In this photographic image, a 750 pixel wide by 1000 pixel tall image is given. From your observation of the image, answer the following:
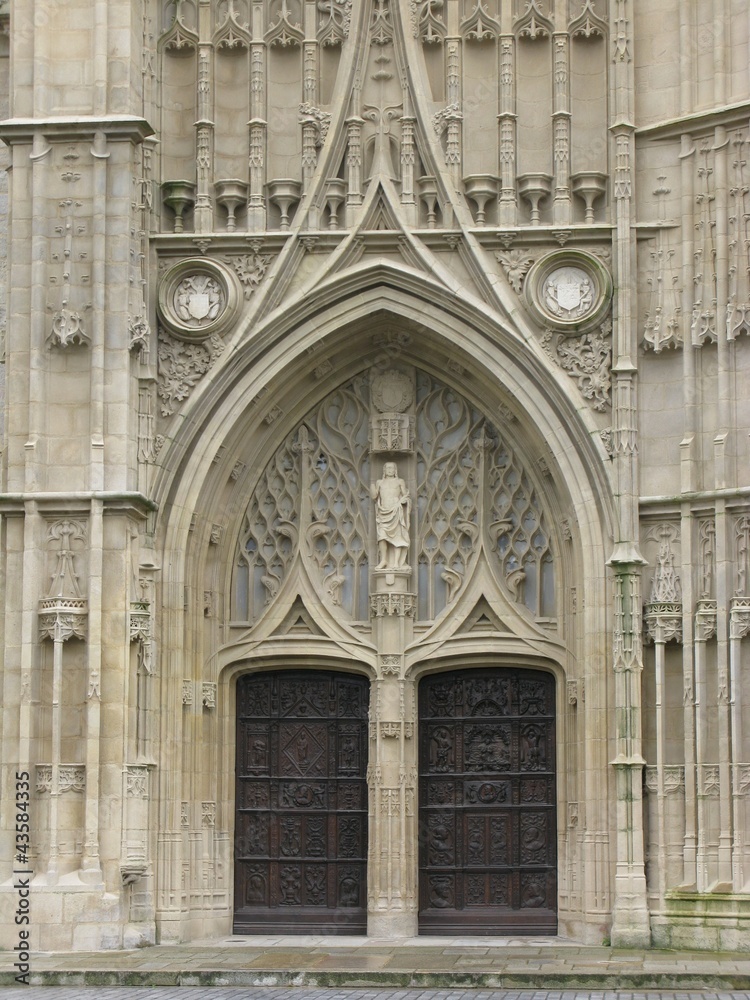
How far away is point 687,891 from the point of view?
754 inches

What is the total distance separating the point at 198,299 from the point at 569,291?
153 inches

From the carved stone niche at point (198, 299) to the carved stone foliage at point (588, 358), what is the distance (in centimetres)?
331

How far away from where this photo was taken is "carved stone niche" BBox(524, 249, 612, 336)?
20.4 m

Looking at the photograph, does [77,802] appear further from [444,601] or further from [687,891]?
[687,891]

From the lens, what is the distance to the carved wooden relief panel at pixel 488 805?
20547mm

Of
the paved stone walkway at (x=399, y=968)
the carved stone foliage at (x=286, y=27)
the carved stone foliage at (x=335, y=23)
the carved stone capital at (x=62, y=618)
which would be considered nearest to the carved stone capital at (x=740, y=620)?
the paved stone walkway at (x=399, y=968)

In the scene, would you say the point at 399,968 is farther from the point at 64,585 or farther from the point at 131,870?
the point at 64,585

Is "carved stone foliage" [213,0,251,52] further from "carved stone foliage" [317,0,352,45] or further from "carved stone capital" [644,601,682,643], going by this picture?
"carved stone capital" [644,601,682,643]

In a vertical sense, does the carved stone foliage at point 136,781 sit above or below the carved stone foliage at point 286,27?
below

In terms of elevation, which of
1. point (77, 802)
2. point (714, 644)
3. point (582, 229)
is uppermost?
point (582, 229)

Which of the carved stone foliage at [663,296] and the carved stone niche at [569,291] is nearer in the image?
the carved stone foliage at [663,296]

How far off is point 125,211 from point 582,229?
4.68m

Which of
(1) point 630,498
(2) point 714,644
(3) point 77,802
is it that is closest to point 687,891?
(2) point 714,644

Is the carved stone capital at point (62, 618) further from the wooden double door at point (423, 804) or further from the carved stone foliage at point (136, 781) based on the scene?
the wooden double door at point (423, 804)
